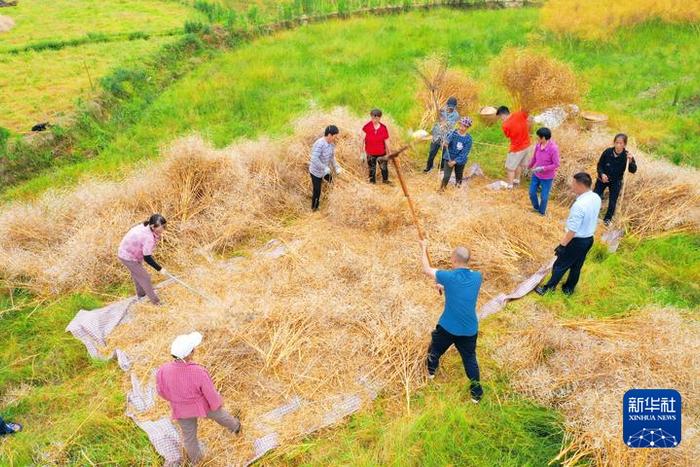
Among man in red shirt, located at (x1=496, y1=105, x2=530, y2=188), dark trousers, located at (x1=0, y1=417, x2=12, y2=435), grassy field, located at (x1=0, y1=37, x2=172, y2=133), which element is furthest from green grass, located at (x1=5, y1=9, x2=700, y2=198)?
dark trousers, located at (x1=0, y1=417, x2=12, y2=435)

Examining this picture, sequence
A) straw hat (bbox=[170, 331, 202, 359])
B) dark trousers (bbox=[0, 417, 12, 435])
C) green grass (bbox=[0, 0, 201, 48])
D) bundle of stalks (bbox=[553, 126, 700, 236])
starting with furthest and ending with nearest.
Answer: green grass (bbox=[0, 0, 201, 48]), bundle of stalks (bbox=[553, 126, 700, 236]), dark trousers (bbox=[0, 417, 12, 435]), straw hat (bbox=[170, 331, 202, 359])

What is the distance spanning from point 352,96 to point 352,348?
24.6ft

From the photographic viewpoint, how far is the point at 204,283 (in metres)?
5.66

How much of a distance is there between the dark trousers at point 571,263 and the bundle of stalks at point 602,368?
59cm

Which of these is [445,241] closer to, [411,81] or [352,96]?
[352,96]

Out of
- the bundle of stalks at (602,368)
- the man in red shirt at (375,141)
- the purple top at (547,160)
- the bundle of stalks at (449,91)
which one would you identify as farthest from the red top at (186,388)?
the bundle of stalks at (449,91)

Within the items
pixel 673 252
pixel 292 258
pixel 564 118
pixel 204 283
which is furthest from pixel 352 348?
pixel 564 118

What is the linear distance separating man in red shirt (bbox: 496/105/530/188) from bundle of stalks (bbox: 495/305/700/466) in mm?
3198

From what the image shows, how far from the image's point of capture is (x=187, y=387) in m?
3.27

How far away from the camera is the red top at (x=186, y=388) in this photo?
3244 mm

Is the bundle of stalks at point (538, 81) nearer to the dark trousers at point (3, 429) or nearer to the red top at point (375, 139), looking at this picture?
the red top at point (375, 139)

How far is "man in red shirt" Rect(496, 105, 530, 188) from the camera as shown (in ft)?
22.8

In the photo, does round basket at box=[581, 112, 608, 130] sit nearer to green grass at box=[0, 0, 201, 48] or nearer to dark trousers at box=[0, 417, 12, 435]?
dark trousers at box=[0, 417, 12, 435]

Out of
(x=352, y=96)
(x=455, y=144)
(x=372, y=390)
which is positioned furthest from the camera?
(x=352, y=96)
